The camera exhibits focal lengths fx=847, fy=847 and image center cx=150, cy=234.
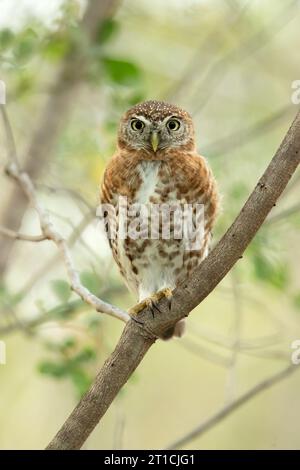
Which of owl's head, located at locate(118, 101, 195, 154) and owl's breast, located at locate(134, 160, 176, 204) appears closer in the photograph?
owl's breast, located at locate(134, 160, 176, 204)

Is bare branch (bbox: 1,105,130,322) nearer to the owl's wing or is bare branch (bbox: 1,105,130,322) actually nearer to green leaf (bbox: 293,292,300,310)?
the owl's wing

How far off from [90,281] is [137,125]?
881 mm

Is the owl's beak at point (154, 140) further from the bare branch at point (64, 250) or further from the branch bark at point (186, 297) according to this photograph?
the branch bark at point (186, 297)

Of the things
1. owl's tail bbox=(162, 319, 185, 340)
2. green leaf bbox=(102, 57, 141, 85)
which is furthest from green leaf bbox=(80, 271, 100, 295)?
green leaf bbox=(102, 57, 141, 85)

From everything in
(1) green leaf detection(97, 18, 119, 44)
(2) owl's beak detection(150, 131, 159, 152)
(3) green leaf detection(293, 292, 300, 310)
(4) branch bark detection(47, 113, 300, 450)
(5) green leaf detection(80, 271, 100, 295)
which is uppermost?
(1) green leaf detection(97, 18, 119, 44)

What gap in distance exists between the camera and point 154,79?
6.17 m

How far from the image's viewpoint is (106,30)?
479 centimetres

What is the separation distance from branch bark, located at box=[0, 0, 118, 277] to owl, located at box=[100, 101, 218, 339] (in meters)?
1.07

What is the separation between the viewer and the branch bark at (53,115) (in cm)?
513

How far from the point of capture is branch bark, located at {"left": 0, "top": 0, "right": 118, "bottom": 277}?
513 centimetres

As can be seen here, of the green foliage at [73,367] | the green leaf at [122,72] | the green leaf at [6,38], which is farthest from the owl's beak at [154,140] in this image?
the green foliage at [73,367]

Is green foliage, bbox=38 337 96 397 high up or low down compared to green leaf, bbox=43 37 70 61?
down
